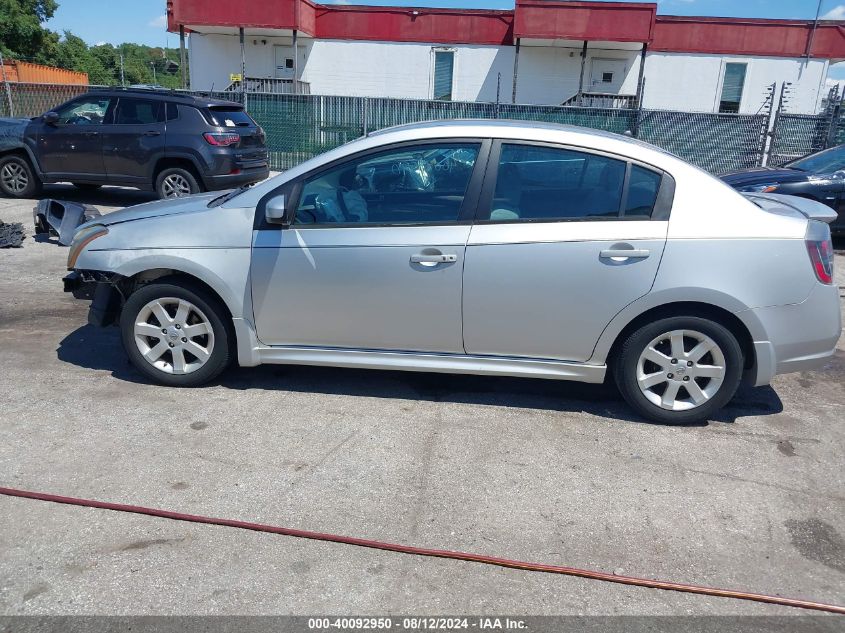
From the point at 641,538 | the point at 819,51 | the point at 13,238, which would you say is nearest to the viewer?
the point at 641,538

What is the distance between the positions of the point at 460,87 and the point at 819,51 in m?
14.7

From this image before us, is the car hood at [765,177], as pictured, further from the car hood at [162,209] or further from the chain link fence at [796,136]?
the car hood at [162,209]

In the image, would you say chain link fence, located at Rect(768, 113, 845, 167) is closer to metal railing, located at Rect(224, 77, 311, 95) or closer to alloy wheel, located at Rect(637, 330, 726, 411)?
alloy wheel, located at Rect(637, 330, 726, 411)

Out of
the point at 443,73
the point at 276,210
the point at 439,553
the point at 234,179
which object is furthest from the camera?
the point at 443,73

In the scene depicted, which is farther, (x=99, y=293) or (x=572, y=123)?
(x=572, y=123)

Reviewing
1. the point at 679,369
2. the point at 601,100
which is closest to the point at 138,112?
the point at 679,369

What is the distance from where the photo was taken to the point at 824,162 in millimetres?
10062

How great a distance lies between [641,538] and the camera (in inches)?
127

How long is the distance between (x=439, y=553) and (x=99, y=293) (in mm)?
3079

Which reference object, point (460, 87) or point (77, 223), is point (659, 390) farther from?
point (460, 87)

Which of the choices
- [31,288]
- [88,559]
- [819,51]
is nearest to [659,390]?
[88,559]

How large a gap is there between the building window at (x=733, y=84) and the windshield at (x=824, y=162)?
2168 cm

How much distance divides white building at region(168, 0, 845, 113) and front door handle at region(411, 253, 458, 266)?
25.6m

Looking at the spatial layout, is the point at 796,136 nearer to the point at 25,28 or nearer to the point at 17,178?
the point at 17,178
